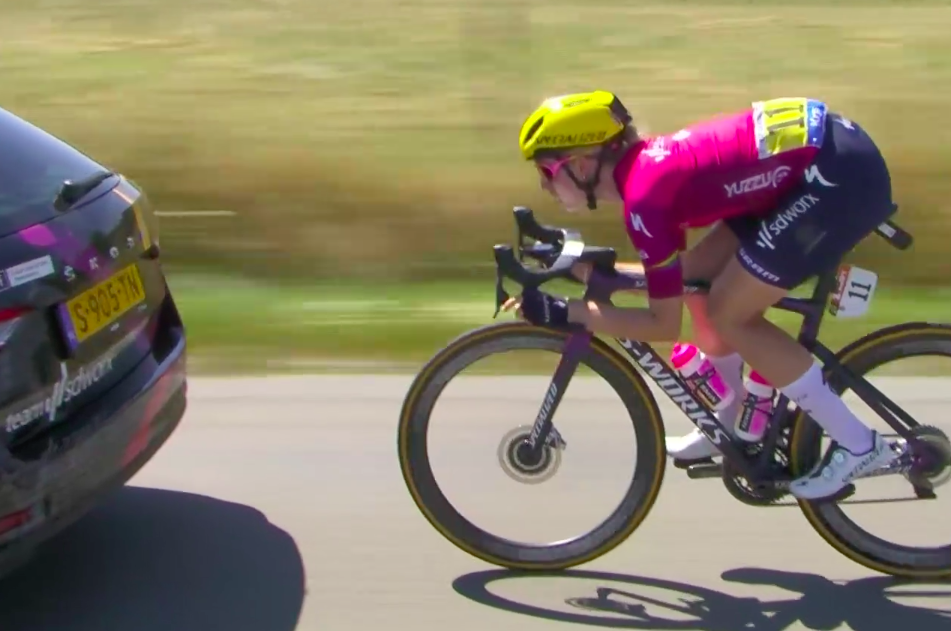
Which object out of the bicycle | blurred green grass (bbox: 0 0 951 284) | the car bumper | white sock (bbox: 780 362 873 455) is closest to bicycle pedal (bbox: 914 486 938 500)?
the bicycle

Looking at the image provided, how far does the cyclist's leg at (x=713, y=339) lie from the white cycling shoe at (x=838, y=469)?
298mm

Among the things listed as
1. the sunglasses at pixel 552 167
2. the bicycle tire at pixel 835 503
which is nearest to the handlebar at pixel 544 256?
the sunglasses at pixel 552 167

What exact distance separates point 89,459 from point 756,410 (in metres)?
2.00

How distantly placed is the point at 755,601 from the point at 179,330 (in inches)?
81.5

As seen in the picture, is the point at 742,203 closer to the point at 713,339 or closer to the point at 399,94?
the point at 713,339

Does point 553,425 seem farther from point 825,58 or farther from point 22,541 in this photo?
point 825,58

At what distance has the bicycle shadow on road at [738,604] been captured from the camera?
12.7 ft

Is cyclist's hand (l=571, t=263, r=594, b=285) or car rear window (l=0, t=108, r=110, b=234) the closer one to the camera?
car rear window (l=0, t=108, r=110, b=234)

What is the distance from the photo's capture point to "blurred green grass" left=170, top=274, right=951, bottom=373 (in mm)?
6250

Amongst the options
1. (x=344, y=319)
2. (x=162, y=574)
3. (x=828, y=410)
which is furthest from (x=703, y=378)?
(x=344, y=319)

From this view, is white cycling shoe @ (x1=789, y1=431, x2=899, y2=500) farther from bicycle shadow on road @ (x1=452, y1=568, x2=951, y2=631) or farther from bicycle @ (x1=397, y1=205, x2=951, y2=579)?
bicycle shadow on road @ (x1=452, y1=568, x2=951, y2=631)

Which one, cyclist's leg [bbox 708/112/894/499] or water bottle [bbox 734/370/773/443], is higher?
cyclist's leg [bbox 708/112/894/499]

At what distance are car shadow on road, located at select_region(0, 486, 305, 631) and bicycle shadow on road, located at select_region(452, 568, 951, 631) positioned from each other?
613 mm

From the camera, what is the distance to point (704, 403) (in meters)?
4.18
